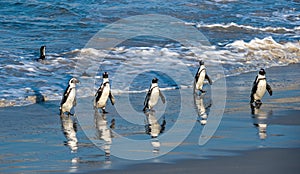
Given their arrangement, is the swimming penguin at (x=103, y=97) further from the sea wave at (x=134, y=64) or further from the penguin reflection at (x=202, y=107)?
the penguin reflection at (x=202, y=107)

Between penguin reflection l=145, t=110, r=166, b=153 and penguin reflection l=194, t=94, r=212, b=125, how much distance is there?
1.66ft

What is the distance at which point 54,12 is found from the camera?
21984mm

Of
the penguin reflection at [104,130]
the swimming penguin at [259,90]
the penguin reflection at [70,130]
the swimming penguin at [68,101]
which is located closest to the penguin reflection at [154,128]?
the penguin reflection at [104,130]

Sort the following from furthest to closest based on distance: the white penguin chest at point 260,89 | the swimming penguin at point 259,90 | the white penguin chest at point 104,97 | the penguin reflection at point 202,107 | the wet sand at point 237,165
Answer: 1. the white penguin chest at point 260,89
2. the swimming penguin at point 259,90
3. the white penguin chest at point 104,97
4. the penguin reflection at point 202,107
5. the wet sand at point 237,165

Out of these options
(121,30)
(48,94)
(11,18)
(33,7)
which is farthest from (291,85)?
(33,7)

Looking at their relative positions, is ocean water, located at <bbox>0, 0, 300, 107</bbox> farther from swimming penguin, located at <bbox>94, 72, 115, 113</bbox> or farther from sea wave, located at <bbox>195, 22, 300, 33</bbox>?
swimming penguin, located at <bbox>94, 72, 115, 113</bbox>

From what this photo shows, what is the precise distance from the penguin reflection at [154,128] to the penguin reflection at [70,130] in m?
0.85

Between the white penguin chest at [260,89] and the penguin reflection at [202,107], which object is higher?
the white penguin chest at [260,89]

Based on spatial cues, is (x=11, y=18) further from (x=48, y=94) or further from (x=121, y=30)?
(x=48, y=94)

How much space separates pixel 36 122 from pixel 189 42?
839 cm

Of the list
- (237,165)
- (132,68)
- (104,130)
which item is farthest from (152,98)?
(237,165)

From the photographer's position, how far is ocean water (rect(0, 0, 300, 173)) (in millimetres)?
7402

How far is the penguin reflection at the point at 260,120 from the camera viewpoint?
7935 millimetres

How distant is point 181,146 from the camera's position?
7.36m
